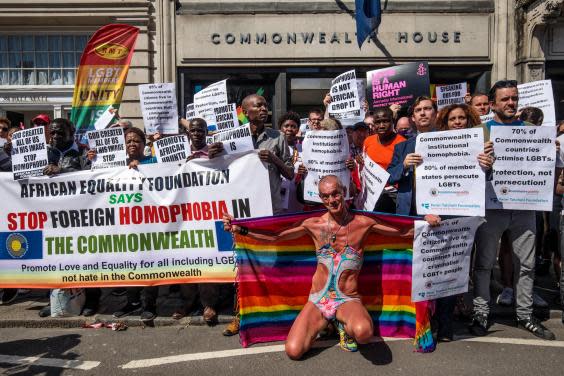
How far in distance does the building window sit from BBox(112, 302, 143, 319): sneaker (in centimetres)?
830

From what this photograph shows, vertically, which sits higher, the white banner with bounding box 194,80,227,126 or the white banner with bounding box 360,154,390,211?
the white banner with bounding box 194,80,227,126

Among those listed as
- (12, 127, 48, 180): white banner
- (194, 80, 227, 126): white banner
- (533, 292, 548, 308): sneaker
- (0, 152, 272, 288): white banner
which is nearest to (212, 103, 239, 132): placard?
(0, 152, 272, 288): white banner

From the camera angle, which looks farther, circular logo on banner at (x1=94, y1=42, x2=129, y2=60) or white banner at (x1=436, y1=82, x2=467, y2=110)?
circular logo on banner at (x1=94, y1=42, x2=129, y2=60)

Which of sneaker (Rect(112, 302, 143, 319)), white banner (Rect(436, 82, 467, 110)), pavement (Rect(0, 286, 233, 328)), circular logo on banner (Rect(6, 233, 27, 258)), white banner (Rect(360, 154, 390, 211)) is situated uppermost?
white banner (Rect(436, 82, 467, 110))

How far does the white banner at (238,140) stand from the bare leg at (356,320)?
1.81m

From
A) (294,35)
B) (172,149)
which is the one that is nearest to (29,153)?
(172,149)

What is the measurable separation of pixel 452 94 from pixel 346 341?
13.9 ft

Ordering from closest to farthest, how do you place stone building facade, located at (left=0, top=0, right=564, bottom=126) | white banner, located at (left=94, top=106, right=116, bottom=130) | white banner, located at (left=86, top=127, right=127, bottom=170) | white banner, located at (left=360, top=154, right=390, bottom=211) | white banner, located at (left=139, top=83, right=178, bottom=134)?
1. white banner, located at (left=360, top=154, right=390, bottom=211)
2. white banner, located at (left=86, top=127, right=127, bottom=170)
3. white banner, located at (left=139, top=83, right=178, bottom=134)
4. white banner, located at (left=94, top=106, right=116, bottom=130)
5. stone building facade, located at (left=0, top=0, right=564, bottom=126)

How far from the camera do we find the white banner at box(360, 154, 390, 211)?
449 centimetres

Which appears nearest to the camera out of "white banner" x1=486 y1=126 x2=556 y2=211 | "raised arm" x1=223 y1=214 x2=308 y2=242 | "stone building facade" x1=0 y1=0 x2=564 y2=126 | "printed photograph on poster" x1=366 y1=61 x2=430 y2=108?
"white banner" x1=486 y1=126 x2=556 y2=211

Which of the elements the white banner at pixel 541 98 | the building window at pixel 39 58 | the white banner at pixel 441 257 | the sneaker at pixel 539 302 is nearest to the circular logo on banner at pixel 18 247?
the white banner at pixel 441 257

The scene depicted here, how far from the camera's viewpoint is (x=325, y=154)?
471cm

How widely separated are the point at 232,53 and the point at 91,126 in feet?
16.0

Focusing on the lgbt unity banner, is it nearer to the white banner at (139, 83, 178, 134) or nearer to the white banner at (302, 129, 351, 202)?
the white banner at (139, 83, 178, 134)
